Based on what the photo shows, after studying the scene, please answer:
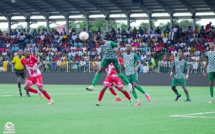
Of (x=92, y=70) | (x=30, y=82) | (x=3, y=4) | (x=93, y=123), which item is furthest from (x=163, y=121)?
(x=3, y=4)

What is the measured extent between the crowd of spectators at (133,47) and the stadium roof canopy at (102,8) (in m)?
2.24

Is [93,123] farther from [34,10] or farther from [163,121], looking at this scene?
[34,10]

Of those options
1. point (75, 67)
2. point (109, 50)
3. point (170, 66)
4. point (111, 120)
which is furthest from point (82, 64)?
point (111, 120)

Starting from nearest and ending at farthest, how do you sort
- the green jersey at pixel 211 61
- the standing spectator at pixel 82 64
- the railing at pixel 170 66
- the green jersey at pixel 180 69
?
1. the green jersey at pixel 211 61
2. the green jersey at pixel 180 69
3. the railing at pixel 170 66
4. the standing spectator at pixel 82 64

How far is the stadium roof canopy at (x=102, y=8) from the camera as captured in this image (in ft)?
173

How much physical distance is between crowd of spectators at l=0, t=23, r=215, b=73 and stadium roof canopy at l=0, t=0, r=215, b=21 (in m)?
2.24

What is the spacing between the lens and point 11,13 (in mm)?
63406

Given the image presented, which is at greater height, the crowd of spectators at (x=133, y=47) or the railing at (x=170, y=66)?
the crowd of spectators at (x=133, y=47)

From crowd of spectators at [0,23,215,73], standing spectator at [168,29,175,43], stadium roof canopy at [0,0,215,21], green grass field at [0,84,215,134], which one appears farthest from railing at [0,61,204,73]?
green grass field at [0,84,215,134]

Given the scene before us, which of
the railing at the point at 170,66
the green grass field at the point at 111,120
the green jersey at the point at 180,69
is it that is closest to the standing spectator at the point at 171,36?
the railing at the point at 170,66

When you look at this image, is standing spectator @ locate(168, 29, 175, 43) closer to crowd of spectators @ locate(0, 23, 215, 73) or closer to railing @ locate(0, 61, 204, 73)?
crowd of spectators @ locate(0, 23, 215, 73)

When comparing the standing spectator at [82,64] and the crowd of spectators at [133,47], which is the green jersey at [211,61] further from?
the standing spectator at [82,64]

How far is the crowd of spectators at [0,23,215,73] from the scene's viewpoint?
4488 cm

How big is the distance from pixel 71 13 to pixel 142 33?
10126 millimetres
